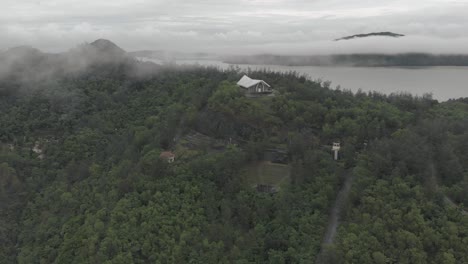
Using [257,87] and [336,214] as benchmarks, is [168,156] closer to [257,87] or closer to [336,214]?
[257,87]

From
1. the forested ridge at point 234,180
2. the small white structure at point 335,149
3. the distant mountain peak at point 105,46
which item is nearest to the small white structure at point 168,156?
the forested ridge at point 234,180

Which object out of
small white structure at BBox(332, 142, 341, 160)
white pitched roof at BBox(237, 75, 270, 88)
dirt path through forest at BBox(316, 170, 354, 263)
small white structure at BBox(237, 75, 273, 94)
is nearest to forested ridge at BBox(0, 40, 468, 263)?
dirt path through forest at BBox(316, 170, 354, 263)

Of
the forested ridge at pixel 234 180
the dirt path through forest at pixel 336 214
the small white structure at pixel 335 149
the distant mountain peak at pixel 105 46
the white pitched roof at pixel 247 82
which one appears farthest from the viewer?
the distant mountain peak at pixel 105 46

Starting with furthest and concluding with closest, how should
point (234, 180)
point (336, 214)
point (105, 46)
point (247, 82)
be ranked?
point (105, 46)
point (247, 82)
point (234, 180)
point (336, 214)

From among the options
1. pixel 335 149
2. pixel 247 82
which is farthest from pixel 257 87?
pixel 335 149

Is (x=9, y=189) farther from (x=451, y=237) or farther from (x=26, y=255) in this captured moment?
(x=451, y=237)

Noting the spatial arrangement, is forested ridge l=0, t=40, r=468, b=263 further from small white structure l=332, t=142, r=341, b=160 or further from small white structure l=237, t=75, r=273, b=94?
small white structure l=237, t=75, r=273, b=94

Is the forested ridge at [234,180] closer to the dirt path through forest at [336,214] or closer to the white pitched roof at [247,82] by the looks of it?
the dirt path through forest at [336,214]

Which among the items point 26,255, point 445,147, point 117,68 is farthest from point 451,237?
point 117,68
